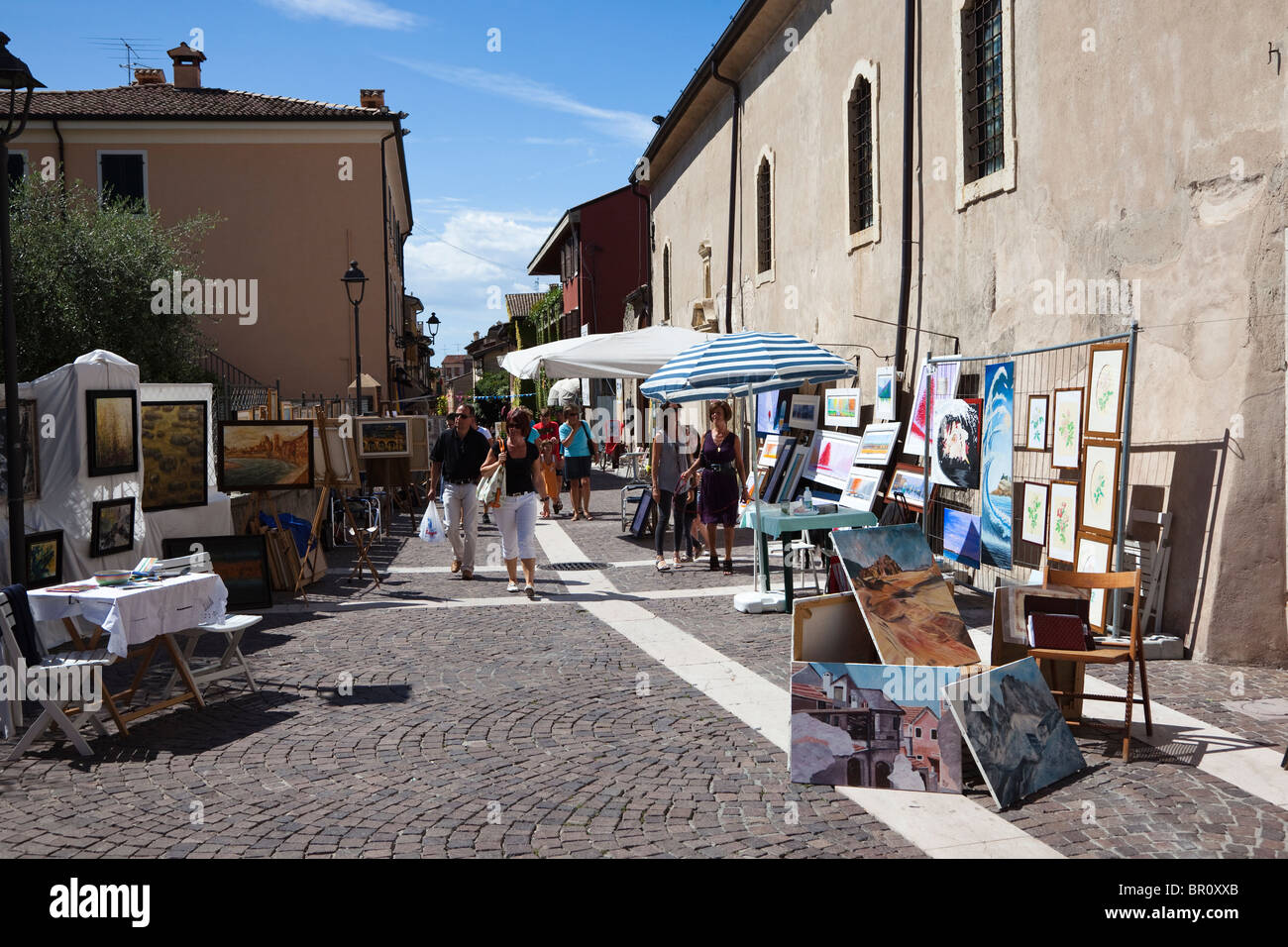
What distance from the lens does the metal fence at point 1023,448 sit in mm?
7516

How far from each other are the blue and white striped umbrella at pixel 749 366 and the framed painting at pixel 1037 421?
2632 mm

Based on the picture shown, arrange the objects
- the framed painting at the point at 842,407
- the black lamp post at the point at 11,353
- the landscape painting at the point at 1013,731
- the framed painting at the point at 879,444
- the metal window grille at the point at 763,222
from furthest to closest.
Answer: the metal window grille at the point at 763,222 < the framed painting at the point at 842,407 < the framed painting at the point at 879,444 < the black lamp post at the point at 11,353 < the landscape painting at the point at 1013,731

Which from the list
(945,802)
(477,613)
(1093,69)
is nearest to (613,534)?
(477,613)

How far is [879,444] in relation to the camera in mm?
11516

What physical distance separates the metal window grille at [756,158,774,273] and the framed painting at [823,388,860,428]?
5473 mm

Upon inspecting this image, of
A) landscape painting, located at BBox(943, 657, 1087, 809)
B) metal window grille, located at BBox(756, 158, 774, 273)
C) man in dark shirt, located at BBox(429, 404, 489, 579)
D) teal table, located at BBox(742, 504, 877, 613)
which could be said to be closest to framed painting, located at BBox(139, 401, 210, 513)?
man in dark shirt, located at BBox(429, 404, 489, 579)

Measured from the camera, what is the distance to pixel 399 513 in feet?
70.8

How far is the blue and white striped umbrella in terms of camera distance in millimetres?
10789

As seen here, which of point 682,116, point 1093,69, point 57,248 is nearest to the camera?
point 1093,69

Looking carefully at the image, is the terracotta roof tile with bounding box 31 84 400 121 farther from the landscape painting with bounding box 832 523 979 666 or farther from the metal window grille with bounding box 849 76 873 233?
the landscape painting with bounding box 832 523 979 666

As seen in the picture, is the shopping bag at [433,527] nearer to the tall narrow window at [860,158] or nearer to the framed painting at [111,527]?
the framed painting at [111,527]

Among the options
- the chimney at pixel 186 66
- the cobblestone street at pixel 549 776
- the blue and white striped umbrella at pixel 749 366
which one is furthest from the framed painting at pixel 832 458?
the chimney at pixel 186 66
